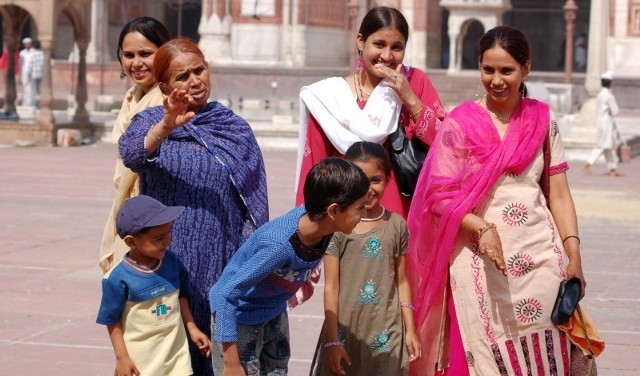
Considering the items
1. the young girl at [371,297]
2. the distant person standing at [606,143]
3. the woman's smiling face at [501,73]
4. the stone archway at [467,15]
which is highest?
the stone archway at [467,15]

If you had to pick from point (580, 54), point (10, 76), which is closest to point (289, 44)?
point (580, 54)

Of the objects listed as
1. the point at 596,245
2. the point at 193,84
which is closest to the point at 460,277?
the point at 193,84

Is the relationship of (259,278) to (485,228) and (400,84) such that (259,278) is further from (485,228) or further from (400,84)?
(400,84)

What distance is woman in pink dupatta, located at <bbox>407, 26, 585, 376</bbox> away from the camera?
16.9 feet

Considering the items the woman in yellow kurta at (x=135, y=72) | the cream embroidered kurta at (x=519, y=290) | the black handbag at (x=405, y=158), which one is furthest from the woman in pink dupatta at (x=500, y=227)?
the woman in yellow kurta at (x=135, y=72)

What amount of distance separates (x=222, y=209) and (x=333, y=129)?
0.83 meters

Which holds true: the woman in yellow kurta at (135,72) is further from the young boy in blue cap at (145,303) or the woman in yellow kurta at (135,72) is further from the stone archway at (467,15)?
the stone archway at (467,15)

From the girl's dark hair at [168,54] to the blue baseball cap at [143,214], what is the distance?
18.2 inches

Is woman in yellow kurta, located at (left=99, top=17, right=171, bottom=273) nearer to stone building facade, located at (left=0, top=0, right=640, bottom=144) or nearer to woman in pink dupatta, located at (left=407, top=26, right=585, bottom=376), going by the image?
woman in pink dupatta, located at (left=407, top=26, right=585, bottom=376)

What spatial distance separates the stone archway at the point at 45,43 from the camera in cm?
2264

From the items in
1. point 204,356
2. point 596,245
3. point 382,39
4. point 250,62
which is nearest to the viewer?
point 204,356

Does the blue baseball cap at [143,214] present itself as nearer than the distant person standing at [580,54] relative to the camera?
Yes

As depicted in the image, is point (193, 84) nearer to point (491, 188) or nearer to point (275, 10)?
point (491, 188)

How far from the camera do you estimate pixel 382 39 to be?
5.56 m
